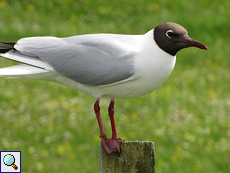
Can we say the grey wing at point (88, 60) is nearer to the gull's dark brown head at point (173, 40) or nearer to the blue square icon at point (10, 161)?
the gull's dark brown head at point (173, 40)

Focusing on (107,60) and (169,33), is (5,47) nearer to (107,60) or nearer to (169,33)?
(107,60)

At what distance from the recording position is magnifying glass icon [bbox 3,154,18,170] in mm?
5641

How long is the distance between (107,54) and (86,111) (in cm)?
618

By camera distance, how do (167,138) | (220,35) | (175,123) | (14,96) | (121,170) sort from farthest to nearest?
(220,35), (14,96), (175,123), (167,138), (121,170)

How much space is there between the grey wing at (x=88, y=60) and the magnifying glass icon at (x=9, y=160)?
209 centimetres

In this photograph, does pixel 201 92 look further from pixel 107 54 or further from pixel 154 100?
pixel 107 54

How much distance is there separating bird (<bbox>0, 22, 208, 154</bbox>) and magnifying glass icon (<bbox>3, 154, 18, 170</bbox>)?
1897 millimetres

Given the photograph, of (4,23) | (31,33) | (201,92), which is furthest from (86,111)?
(4,23)

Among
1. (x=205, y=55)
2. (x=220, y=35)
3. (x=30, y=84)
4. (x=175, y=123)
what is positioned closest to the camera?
(x=175, y=123)

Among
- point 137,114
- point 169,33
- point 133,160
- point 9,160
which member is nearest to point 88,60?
point 169,33

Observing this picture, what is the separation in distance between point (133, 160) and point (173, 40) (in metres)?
1.26

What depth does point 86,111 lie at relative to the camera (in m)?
10.1

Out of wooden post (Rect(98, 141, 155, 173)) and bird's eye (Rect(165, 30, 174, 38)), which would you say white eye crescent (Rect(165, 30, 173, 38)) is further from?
wooden post (Rect(98, 141, 155, 173))

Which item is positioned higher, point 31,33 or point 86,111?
point 31,33
